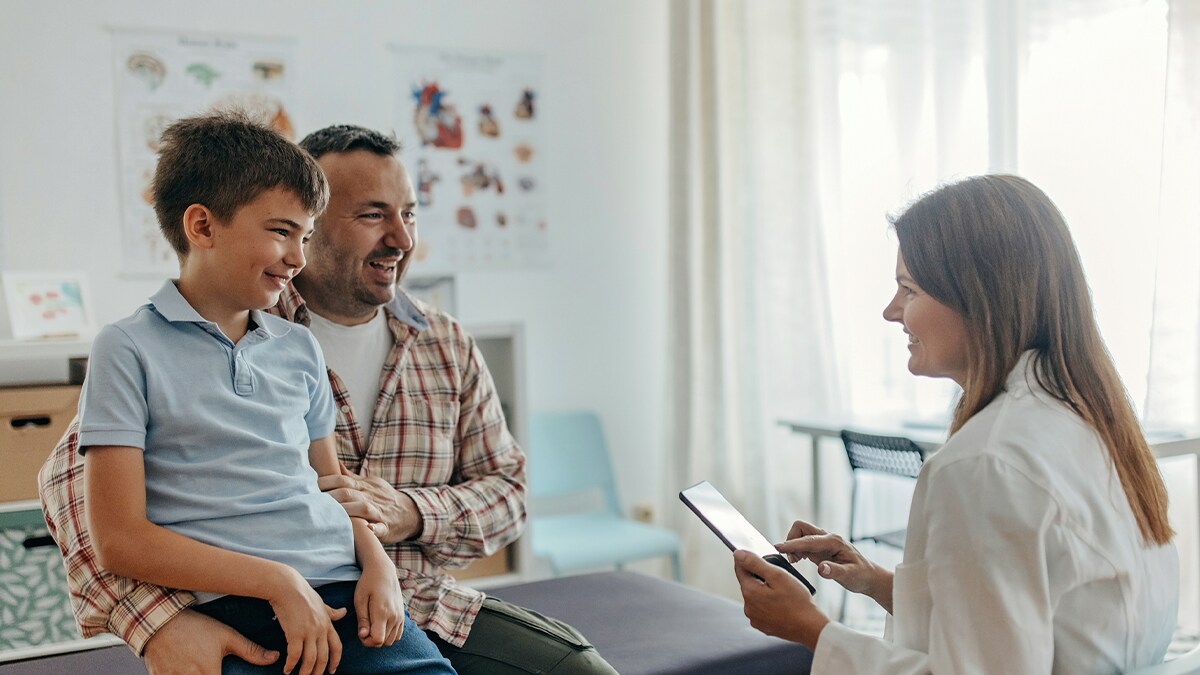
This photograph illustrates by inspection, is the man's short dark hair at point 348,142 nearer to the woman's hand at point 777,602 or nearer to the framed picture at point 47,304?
the woman's hand at point 777,602

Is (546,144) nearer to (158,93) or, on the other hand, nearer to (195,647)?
(158,93)

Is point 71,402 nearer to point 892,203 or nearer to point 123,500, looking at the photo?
point 123,500

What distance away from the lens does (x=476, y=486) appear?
185 centimetres

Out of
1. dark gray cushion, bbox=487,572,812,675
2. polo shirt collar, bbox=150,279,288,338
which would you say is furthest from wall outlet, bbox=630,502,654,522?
polo shirt collar, bbox=150,279,288,338

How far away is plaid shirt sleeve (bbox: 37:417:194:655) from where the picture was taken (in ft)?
4.27

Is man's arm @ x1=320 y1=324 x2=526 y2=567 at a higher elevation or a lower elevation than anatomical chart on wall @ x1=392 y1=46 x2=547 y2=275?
lower

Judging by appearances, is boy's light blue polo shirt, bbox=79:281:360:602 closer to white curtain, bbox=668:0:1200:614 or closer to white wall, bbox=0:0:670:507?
Answer: white wall, bbox=0:0:670:507

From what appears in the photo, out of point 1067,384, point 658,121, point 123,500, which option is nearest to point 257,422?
point 123,500

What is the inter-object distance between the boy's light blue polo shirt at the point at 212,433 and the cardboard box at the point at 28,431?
139 centimetres

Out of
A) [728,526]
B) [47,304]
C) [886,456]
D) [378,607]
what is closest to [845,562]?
[728,526]

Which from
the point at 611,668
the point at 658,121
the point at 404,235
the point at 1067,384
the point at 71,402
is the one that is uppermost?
the point at 658,121

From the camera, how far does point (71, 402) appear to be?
2607mm

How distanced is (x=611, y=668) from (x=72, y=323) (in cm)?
194

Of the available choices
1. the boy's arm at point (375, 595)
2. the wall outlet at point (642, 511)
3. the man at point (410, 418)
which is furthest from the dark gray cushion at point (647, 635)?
the wall outlet at point (642, 511)
